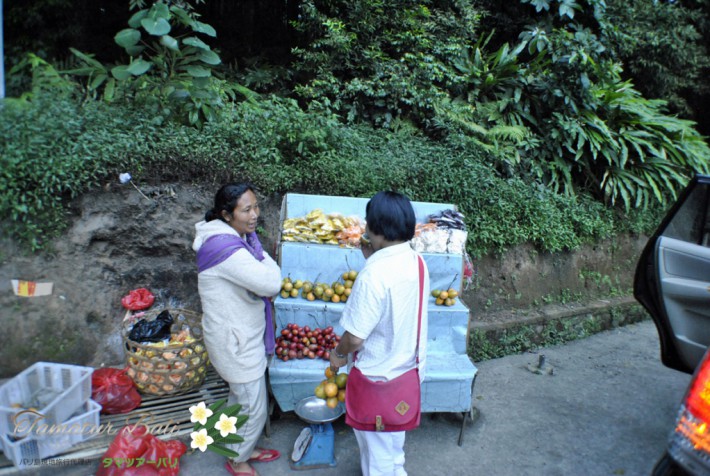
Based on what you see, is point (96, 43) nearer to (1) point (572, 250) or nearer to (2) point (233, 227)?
(2) point (233, 227)

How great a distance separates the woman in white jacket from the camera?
2.46 meters

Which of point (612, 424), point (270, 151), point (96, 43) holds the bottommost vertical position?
point (612, 424)

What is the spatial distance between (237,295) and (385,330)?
0.96 metres

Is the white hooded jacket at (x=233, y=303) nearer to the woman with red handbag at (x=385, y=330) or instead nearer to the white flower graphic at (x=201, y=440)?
the woman with red handbag at (x=385, y=330)

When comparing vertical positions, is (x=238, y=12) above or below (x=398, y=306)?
above

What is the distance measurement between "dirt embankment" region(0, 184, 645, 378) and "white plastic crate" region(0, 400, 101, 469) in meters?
0.99

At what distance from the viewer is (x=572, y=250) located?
561 centimetres

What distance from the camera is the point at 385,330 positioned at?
2.09 meters

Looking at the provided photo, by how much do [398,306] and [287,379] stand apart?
4.61 feet

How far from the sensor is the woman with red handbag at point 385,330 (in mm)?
2008

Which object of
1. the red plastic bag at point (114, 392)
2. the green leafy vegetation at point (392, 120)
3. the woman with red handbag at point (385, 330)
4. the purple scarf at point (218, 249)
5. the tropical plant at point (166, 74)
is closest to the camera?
the woman with red handbag at point (385, 330)

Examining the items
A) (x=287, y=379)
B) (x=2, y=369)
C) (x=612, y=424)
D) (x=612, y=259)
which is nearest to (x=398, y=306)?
(x=287, y=379)

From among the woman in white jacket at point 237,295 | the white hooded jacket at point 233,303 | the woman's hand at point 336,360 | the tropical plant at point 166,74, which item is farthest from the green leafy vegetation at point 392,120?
the woman's hand at point 336,360

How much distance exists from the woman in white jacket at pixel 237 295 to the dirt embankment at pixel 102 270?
158 centimetres
